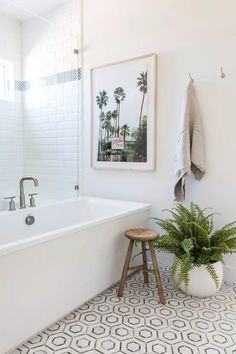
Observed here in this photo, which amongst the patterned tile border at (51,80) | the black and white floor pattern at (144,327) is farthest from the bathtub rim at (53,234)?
the patterned tile border at (51,80)

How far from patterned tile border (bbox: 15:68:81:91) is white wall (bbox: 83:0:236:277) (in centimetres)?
23

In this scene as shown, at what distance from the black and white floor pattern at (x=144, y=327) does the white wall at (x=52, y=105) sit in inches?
61.1

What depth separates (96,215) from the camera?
9.87ft

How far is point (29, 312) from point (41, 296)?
0.11 meters

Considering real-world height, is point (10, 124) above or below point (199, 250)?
above

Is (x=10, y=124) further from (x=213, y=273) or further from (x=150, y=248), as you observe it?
(x=213, y=273)

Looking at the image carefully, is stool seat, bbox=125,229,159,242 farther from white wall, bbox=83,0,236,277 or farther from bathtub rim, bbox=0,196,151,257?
white wall, bbox=83,0,236,277

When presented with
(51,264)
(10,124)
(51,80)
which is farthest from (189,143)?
(10,124)

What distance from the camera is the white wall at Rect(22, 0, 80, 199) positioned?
3.35 m

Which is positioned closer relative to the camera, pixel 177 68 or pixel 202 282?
pixel 202 282

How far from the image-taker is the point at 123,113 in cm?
298

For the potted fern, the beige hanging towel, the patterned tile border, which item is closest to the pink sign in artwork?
the beige hanging towel

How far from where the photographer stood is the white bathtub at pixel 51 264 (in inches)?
63.9

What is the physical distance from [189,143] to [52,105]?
5.78 ft
